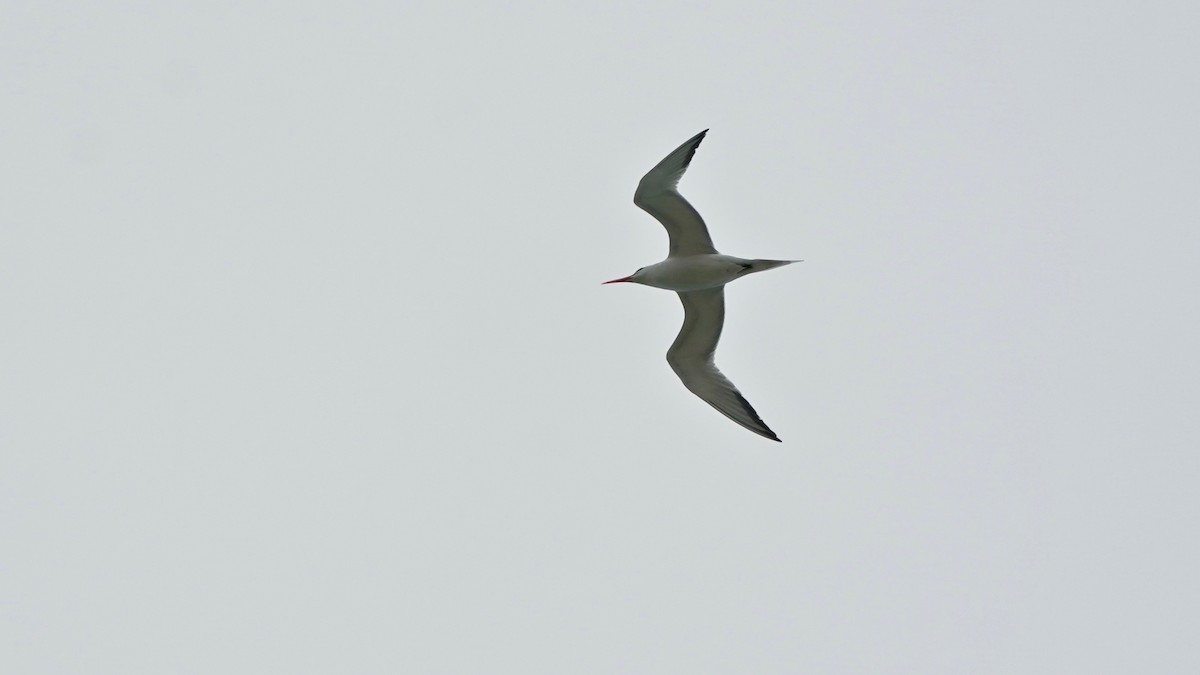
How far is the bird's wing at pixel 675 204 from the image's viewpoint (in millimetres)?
13859

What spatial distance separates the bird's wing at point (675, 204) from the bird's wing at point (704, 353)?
773mm

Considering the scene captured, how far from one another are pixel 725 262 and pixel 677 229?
2.36ft

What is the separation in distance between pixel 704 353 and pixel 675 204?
227cm

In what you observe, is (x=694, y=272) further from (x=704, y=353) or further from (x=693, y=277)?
(x=704, y=353)

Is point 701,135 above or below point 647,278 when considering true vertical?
above

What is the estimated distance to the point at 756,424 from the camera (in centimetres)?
1509

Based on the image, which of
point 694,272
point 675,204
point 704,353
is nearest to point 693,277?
point 694,272

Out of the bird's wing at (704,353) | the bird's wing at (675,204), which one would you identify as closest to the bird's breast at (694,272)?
the bird's wing at (675,204)

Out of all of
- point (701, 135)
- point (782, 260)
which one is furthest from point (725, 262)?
point (701, 135)

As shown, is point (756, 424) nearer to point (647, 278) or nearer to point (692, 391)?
point (692, 391)

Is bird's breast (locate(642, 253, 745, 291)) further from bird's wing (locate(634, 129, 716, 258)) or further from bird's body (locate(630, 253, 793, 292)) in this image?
bird's wing (locate(634, 129, 716, 258))

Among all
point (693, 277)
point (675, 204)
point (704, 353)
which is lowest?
point (704, 353)

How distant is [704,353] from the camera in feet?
51.2

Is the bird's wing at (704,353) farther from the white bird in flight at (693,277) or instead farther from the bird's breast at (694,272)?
the bird's breast at (694,272)
